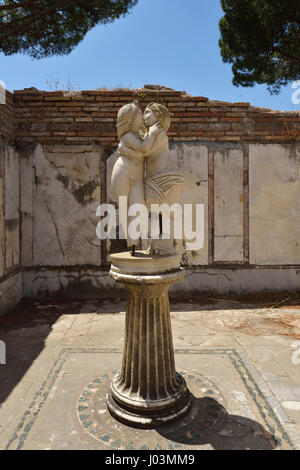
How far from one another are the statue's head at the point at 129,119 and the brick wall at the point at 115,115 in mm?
3293

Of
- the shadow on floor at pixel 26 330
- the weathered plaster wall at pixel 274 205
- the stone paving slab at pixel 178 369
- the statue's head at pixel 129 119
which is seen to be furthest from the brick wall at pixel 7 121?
the weathered plaster wall at pixel 274 205

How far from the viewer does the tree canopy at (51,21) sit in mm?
5793

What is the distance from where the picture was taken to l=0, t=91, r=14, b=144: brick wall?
16.7 ft

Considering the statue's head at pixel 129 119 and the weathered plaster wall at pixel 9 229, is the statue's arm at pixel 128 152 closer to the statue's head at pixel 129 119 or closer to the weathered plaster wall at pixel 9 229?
the statue's head at pixel 129 119

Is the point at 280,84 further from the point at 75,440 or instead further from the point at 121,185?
the point at 75,440

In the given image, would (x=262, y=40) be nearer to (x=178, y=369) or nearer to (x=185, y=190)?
(x=185, y=190)

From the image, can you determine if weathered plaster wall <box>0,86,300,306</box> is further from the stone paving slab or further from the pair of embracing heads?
the pair of embracing heads

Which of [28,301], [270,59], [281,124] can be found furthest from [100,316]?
[270,59]

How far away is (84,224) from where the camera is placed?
579cm

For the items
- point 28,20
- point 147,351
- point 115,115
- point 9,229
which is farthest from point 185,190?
point 28,20

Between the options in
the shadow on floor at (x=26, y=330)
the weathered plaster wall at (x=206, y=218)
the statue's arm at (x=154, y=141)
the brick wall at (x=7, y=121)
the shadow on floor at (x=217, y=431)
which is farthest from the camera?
the weathered plaster wall at (x=206, y=218)

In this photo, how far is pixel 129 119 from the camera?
8.23 ft

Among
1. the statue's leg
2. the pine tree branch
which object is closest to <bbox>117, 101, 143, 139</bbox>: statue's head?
the statue's leg

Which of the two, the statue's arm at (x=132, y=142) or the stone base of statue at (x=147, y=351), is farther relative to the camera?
the statue's arm at (x=132, y=142)
